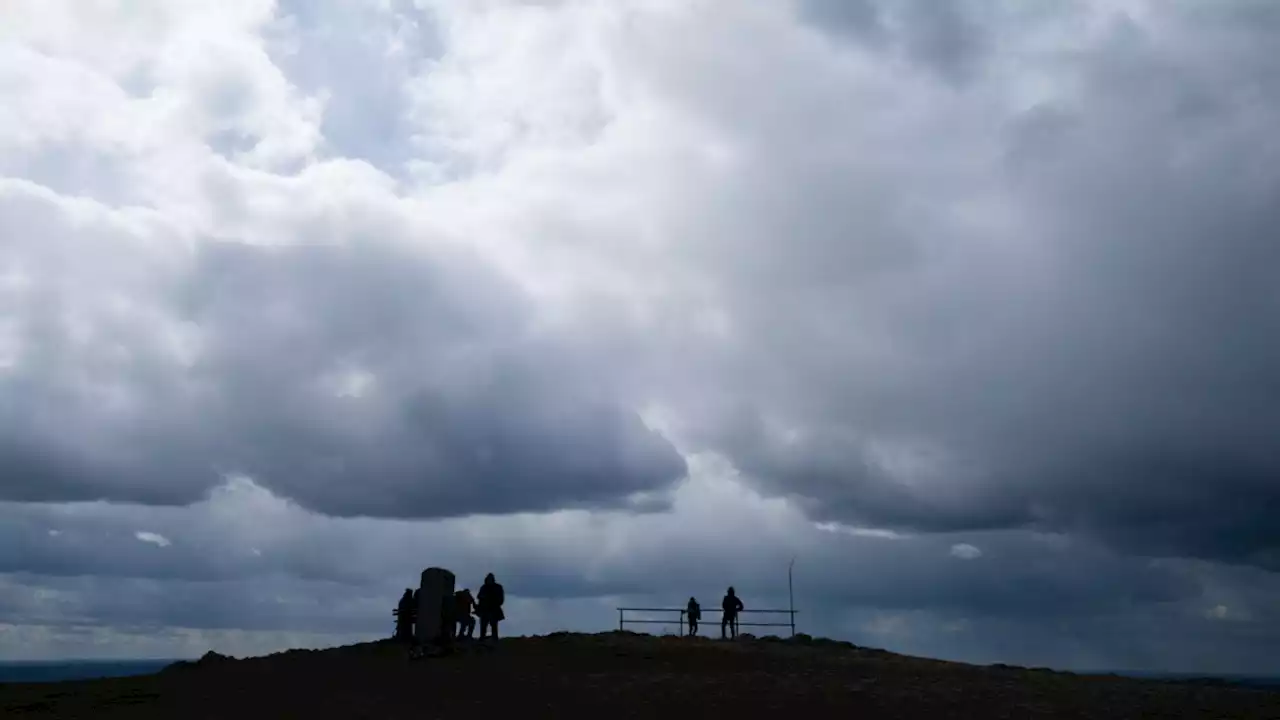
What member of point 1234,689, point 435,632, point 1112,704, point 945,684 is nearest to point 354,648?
point 435,632

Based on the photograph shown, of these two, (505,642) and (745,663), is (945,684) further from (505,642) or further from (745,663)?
(505,642)

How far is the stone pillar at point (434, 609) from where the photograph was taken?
4228 cm

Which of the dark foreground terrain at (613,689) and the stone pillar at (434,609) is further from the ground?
the stone pillar at (434,609)

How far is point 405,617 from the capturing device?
152ft

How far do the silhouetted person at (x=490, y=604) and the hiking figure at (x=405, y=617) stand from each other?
3594mm

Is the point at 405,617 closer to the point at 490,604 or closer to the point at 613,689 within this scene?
the point at 490,604

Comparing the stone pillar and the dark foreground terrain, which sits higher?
the stone pillar

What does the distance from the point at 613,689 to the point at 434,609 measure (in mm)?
12404

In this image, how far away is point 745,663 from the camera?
3903 cm

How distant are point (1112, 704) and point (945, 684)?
5.17 m

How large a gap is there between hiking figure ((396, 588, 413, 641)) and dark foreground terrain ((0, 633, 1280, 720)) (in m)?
1.92

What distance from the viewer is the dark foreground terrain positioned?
1190 inches

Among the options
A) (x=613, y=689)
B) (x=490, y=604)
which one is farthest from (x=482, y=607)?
(x=613, y=689)

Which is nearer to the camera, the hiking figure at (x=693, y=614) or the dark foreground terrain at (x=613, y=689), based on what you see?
the dark foreground terrain at (x=613, y=689)
